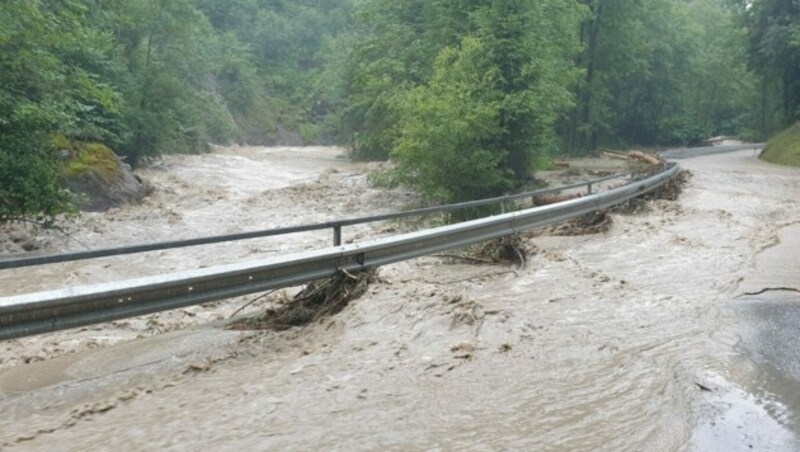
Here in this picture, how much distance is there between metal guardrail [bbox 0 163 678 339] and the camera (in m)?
4.01

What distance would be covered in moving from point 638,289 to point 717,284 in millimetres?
1031

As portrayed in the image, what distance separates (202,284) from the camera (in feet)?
16.1

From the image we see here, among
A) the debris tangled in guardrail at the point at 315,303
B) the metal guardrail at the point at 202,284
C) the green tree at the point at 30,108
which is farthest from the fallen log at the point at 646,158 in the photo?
the debris tangled in guardrail at the point at 315,303

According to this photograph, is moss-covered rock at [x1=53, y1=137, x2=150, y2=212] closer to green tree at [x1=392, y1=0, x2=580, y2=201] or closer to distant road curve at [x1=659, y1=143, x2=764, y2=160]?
green tree at [x1=392, y1=0, x2=580, y2=201]

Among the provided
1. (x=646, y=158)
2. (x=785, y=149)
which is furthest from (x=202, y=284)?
(x=785, y=149)

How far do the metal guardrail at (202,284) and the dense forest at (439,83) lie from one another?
9.38 m

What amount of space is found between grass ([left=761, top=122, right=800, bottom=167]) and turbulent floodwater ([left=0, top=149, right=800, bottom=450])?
28.6m

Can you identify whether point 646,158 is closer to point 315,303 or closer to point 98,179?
point 98,179

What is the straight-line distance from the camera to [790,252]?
371 inches

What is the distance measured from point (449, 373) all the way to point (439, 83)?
15.5 meters

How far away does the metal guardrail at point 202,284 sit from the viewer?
4008 millimetres

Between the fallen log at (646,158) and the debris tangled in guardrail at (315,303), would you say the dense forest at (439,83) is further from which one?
the debris tangled in guardrail at (315,303)

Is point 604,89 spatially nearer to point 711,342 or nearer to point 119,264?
point 119,264

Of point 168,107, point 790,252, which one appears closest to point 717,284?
point 790,252
